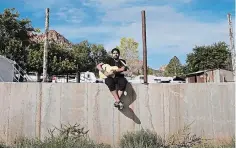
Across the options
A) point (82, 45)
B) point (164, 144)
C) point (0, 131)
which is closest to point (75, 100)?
point (0, 131)

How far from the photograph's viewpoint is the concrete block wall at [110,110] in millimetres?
5434

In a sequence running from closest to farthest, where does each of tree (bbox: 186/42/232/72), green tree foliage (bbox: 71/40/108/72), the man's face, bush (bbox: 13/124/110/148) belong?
1. bush (bbox: 13/124/110/148)
2. the man's face
3. tree (bbox: 186/42/232/72)
4. green tree foliage (bbox: 71/40/108/72)

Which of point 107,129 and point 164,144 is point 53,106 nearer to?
point 107,129

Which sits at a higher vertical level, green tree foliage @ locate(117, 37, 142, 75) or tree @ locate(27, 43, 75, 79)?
Result: green tree foliage @ locate(117, 37, 142, 75)

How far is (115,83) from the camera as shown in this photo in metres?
5.30

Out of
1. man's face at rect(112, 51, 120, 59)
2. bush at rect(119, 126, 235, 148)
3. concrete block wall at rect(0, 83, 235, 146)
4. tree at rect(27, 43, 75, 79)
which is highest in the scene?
tree at rect(27, 43, 75, 79)

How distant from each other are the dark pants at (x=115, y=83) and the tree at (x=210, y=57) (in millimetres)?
31373

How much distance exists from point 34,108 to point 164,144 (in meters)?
2.69

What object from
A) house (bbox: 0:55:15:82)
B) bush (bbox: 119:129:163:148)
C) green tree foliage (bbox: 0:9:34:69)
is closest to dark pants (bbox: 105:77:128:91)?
bush (bbox: 119:129:163:148)

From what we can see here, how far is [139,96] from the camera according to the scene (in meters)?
5.51

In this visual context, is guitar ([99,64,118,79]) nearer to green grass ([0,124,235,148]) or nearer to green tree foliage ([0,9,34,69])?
green grass ([0,124,235,148])

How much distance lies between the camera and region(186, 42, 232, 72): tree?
114ft

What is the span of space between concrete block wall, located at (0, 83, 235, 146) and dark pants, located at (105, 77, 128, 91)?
244 millimetres

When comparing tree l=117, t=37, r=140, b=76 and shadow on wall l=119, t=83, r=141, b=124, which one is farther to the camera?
tree l=117, t=37, r=140, b=76
